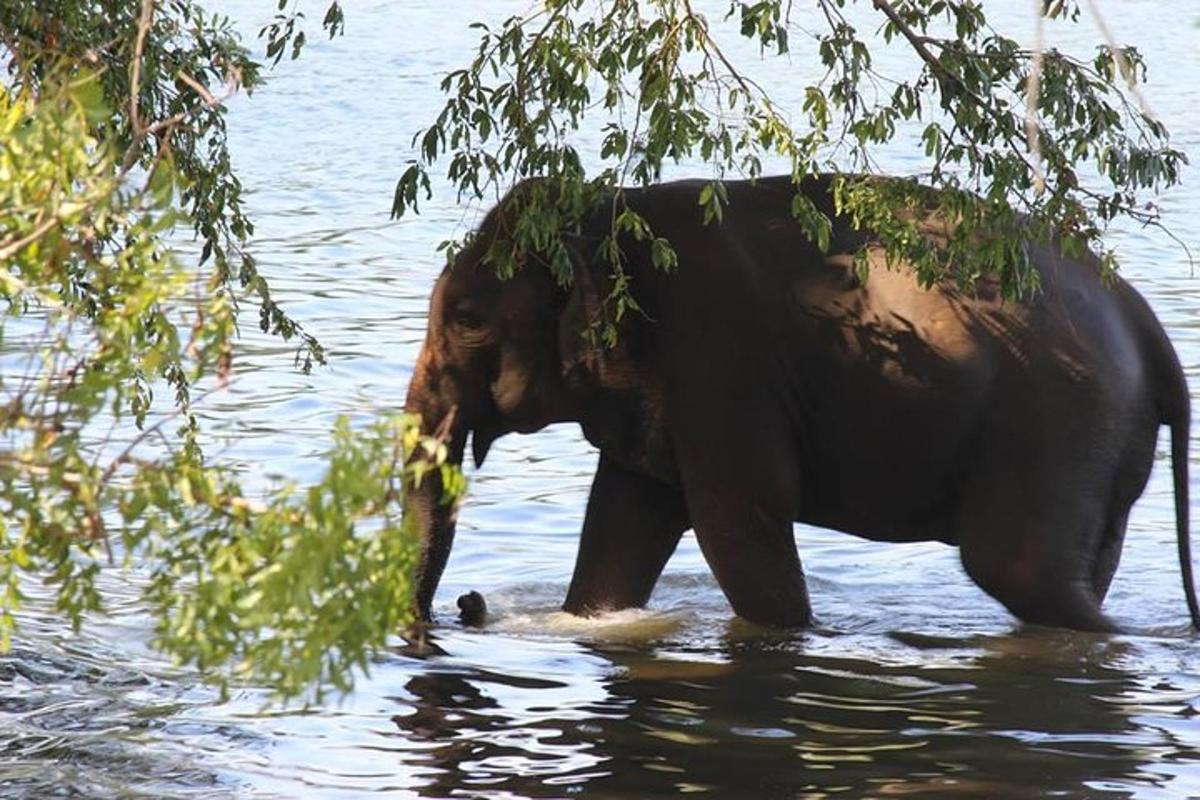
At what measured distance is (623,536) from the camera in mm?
8070

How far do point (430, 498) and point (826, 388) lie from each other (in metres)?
1.20

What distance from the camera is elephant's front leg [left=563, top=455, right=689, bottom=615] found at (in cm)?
805

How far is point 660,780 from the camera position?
6207mm

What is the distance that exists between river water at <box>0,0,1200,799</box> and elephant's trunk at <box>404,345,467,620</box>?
22cm

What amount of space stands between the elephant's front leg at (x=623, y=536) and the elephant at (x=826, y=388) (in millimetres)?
466

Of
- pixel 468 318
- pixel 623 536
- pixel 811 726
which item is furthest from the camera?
pixel 623 536

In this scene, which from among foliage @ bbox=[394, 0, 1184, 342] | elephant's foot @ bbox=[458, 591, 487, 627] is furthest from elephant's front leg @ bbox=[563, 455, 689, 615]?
foliage @ bbox=[394, 0, 1184, 342]

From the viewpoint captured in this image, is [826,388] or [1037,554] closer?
[1037,554]

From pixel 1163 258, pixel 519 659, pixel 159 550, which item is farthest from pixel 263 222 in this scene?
pixel 159 550

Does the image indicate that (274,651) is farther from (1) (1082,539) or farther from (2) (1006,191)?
(1) (1082,539)

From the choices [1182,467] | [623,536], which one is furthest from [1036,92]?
[623,536]

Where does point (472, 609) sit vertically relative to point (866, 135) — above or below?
below

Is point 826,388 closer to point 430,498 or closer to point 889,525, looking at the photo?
point 889,525

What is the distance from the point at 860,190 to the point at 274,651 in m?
3.16
